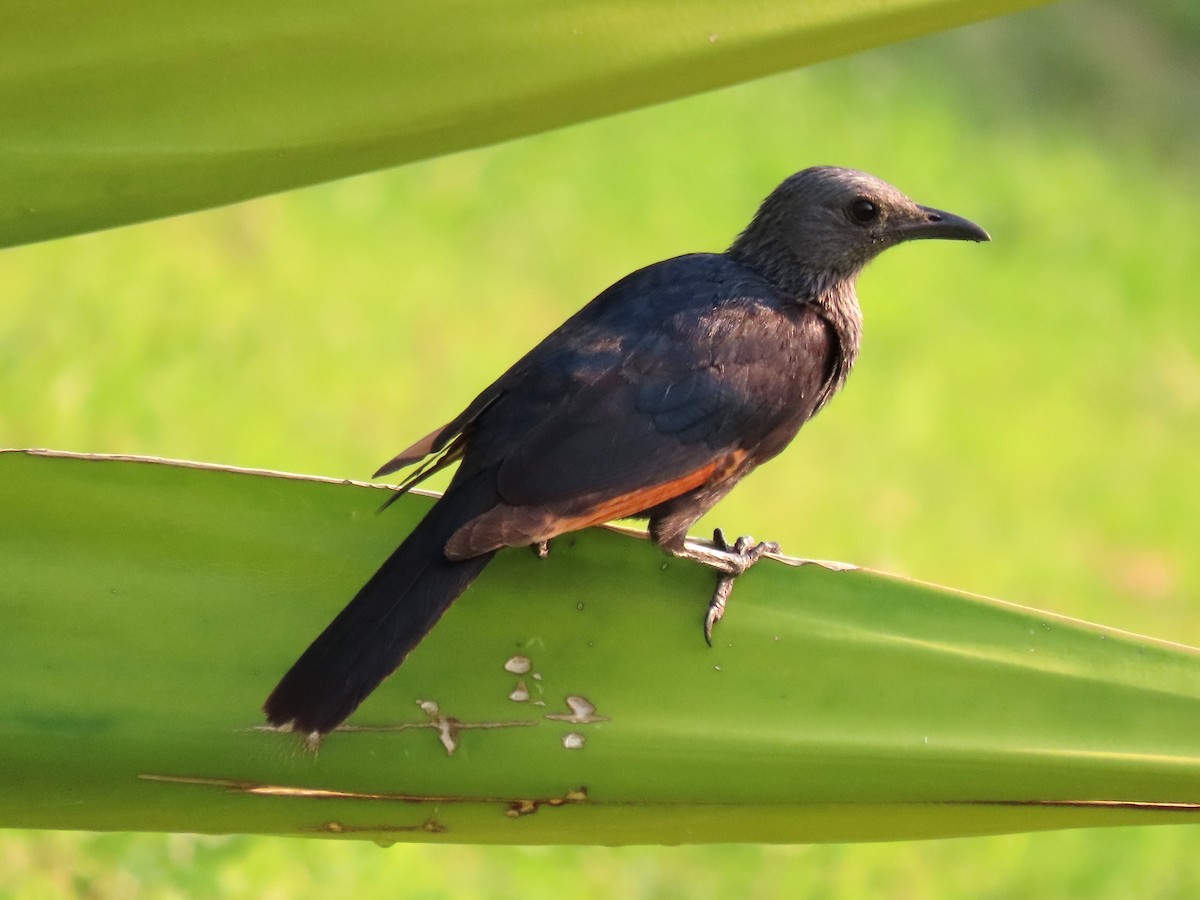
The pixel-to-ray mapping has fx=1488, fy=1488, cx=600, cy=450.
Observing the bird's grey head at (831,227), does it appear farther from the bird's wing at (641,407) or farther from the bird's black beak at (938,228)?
the bird's wing at (641,407)

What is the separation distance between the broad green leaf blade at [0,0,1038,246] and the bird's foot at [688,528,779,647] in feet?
1.97

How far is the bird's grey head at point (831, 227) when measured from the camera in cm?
321

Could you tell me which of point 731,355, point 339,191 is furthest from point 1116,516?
point 731,355

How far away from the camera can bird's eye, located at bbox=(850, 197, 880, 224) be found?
3234 millimetres

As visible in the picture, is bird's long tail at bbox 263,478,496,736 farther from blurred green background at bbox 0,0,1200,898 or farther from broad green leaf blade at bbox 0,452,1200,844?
blurred green background at bbox 0,0,1200,898

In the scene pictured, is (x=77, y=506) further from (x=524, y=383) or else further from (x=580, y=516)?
(x=524, y=383)

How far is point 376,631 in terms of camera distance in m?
1.77

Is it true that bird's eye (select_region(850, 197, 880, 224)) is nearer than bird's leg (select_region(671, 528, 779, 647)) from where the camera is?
No

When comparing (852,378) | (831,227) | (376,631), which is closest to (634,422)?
(376,631)

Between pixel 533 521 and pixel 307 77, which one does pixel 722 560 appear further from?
pixel 307 77

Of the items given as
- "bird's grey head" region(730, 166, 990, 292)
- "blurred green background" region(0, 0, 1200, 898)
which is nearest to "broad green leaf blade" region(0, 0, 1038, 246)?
"bird's grey head" region(730, 166, 990, 292)

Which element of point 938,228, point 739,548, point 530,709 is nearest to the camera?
point 530,709

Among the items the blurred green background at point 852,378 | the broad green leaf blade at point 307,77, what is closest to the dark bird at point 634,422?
the broad green leaf blade at point 307,77

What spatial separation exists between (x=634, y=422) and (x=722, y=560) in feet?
1.12
